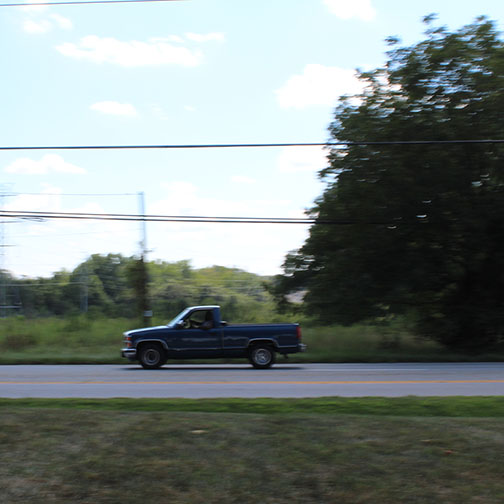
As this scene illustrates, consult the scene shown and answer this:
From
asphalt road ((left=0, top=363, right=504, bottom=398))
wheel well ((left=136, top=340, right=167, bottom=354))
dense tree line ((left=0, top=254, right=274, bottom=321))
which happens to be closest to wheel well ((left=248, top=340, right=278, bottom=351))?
asphalt road ((left=0, top=363, right=504, bottom=398))

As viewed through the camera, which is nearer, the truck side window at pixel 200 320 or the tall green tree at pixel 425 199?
the truck side window at pixel 200 320

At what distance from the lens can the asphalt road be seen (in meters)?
11.8

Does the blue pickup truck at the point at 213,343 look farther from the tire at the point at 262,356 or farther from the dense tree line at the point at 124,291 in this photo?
the dense tree line at the point at 124,291

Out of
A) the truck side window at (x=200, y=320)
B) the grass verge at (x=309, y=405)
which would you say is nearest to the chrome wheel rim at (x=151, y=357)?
the truck side window at (x=200, y=320)

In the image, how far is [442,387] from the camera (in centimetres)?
1264

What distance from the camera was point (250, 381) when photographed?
13.8 m

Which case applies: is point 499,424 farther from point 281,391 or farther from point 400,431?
point 281,391

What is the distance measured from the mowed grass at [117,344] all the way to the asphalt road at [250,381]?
2262 millimetres

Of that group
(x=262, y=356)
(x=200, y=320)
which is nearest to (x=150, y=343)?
(x=200, y=320)

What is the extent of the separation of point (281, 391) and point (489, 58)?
16.1m

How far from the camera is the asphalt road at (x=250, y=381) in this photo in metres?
11.8

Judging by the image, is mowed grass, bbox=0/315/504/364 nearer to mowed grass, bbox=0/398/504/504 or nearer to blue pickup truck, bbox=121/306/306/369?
blue pickup truck, bbox=121/306/306/369

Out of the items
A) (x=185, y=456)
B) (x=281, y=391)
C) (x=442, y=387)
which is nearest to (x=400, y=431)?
(x=185, y=456)

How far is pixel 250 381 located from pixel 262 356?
3516 mm
